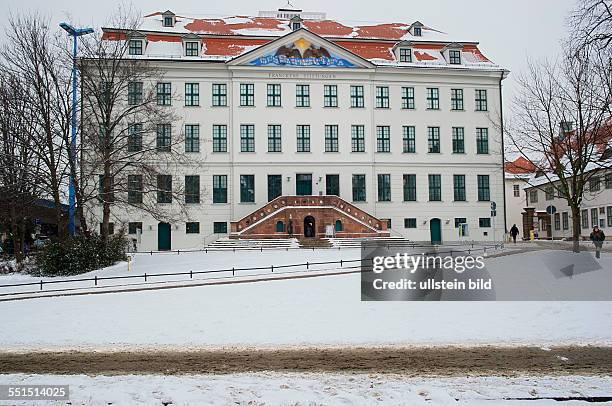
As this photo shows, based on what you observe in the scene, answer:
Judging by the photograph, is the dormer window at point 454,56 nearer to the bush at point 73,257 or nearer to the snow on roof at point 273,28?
the snow on roof at point 273,28

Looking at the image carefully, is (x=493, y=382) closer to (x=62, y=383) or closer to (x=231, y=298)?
(x=62, y=383)

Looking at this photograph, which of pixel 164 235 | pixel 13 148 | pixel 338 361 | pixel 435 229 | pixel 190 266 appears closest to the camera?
pixel 338 361

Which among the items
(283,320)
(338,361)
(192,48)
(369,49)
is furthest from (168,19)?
(338,361)

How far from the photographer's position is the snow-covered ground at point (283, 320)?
47.5 feet

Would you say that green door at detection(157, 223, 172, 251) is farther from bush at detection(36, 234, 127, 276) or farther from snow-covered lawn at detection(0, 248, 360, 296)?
bush at detection(36, 234, 127, 276)

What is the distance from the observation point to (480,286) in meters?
19.7

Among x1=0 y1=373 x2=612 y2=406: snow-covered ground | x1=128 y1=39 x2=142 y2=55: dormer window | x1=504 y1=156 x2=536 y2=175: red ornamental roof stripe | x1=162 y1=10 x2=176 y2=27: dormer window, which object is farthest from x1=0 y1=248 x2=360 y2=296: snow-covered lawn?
x1=162 y1=10 x2=176 y2=27: dormer window

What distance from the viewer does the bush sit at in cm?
2859

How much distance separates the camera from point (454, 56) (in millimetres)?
57188

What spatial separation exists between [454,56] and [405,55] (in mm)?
4919

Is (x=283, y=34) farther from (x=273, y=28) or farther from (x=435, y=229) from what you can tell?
(x=435, y=229)

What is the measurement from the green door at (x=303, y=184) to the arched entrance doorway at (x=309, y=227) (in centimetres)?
419

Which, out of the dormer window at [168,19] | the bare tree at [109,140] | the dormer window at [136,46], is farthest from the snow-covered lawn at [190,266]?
the dormer window at [168,19]

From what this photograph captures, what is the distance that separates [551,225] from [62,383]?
6199 centimetres
